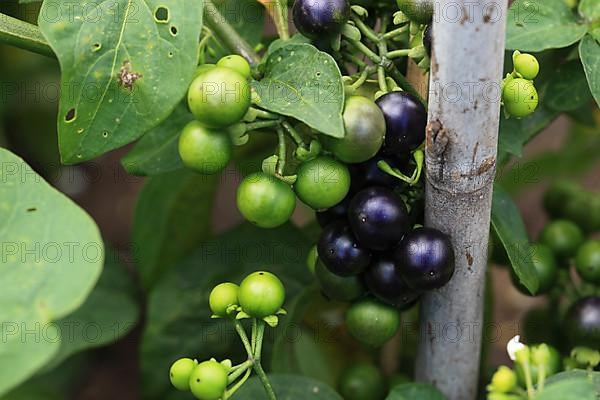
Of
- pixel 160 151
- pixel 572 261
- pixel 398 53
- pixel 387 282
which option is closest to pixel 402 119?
pixel 398 53

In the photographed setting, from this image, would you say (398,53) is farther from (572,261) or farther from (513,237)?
(572,261)

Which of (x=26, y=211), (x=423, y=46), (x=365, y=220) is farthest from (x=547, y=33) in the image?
(x=26, y=211)

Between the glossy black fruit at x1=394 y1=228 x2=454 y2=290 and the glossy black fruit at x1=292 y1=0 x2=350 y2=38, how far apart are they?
249 millimetres

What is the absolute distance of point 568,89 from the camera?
1.17 metres

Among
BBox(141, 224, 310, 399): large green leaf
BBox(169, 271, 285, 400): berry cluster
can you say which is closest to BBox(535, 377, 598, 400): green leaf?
→ BBox(169, 271, 285, 400): berry cluster

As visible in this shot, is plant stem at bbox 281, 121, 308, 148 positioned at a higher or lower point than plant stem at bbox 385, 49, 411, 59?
lower

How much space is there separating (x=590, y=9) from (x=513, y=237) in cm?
31

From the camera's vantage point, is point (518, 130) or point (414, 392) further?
point (518, 130)

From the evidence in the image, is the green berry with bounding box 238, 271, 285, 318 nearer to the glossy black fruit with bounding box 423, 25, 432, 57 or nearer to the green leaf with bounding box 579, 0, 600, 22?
the glossy black fruit with bounding box 423, 25, 432, 57

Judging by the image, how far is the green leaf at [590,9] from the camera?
108cm

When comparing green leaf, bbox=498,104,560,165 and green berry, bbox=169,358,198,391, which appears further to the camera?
green leaf, bbox=498,104,560,165

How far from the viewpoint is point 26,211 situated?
852 millimetres

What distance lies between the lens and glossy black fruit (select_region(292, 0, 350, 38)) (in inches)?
36.9

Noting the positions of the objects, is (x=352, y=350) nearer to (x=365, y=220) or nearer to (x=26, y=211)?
(x=365, y=220)
